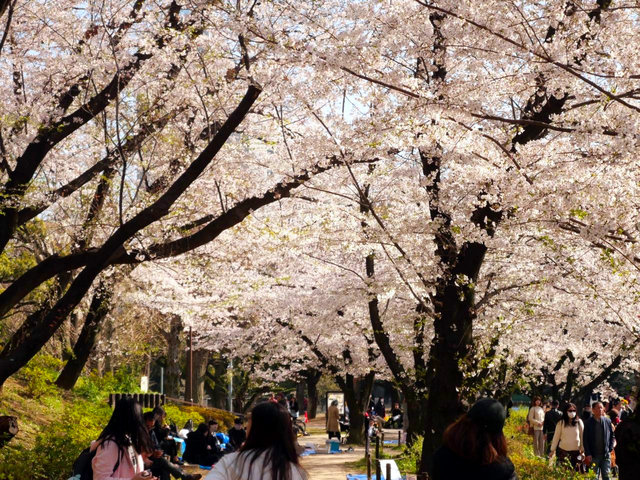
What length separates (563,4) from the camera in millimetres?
6996

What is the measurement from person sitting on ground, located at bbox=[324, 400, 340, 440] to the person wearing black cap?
66.8 feet

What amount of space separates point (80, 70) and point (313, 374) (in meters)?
32.3

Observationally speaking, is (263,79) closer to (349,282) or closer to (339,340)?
(349,282)

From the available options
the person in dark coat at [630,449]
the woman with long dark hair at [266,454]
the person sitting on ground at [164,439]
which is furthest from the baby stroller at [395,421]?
the woman with long dark hair at [266,454]

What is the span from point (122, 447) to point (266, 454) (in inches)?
83.3

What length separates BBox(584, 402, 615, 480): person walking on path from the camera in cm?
1148

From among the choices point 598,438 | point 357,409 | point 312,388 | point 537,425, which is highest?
point 312,388

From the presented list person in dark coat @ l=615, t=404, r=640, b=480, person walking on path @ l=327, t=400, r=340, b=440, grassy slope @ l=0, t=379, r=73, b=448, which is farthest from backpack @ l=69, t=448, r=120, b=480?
person walking on path @ l=327, t=400, r=340, b=440

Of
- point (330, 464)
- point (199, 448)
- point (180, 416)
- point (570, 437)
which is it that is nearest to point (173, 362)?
point (180, 416)

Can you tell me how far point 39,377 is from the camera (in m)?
16.7

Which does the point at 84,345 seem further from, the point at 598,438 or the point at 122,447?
the point at 122,447

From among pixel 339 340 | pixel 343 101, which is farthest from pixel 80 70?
pixel 339 340

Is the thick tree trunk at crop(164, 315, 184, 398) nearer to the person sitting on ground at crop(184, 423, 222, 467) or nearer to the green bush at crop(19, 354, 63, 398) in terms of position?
the green bush at crop(19, 354, 63, 398)

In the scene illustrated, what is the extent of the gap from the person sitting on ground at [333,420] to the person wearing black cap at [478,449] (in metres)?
20.4
